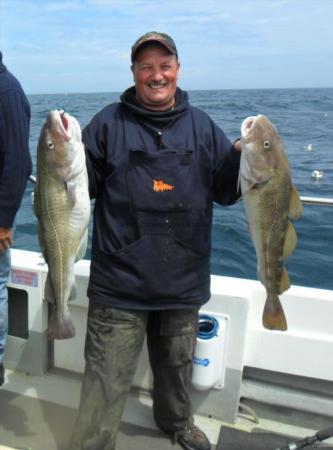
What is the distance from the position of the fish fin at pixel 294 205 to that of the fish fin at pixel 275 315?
465mm

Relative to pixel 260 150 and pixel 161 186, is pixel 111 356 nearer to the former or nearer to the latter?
pixel 161 186

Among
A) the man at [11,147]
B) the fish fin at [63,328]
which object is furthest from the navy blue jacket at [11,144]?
the fish fin at [63,328]

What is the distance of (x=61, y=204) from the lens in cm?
251

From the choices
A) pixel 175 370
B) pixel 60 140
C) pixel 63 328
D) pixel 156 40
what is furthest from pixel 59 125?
pixel 175 370

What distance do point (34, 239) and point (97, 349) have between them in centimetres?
729

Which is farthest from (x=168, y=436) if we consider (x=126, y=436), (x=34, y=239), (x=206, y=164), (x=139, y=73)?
(x=34, y=239)

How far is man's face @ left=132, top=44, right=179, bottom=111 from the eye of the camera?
9.05 ft

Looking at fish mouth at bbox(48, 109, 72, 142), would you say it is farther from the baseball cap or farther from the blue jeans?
the blue jeans

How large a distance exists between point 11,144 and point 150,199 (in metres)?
0.89

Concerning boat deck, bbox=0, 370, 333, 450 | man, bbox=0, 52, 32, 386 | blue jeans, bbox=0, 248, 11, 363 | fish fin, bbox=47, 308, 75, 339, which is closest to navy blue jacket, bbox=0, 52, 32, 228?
man, bbox=0, 52, 32, 386

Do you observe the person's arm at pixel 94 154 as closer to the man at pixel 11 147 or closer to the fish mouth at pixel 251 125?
the man at pixel 11 147

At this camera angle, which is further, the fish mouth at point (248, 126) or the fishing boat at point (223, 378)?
the fishing boat at point (223, 378)

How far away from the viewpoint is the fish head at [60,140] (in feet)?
7.89

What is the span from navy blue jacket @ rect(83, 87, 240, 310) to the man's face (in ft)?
0.24
